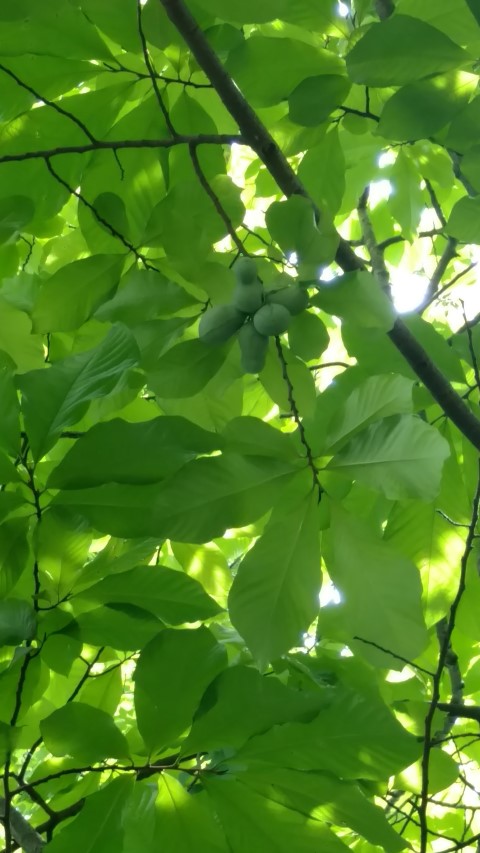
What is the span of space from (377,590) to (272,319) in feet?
0.93

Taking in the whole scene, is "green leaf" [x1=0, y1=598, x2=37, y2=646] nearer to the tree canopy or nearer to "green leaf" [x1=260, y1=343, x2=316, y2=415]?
the tree canopy

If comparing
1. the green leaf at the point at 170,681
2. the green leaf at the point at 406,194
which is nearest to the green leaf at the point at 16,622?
the green leaf at the point at 170,681

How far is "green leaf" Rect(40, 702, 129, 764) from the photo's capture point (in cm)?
80

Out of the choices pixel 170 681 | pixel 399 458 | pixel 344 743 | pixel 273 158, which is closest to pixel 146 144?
pixel 273 158

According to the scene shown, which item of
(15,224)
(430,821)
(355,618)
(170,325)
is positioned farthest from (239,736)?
(430,821)

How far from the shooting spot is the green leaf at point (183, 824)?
751mm

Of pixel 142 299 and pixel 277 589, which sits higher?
pixel 142 299

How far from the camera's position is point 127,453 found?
2.57 ft

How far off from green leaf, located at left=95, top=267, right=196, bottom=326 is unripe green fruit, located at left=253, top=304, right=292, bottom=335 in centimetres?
20

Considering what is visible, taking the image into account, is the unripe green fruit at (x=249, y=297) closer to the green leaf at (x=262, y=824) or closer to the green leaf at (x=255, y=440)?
the green leaf at (x=255, y=440)

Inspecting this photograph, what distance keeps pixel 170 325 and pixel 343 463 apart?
0.91ft

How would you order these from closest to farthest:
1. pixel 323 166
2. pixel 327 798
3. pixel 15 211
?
1. pixel 327 798
2. pixel 15 211
3. pixel 323 166

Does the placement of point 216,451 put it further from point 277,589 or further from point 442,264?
point 442,264

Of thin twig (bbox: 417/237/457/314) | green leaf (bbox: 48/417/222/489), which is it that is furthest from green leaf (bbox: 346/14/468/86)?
thin twig (bbox: 417/237/457/314)
